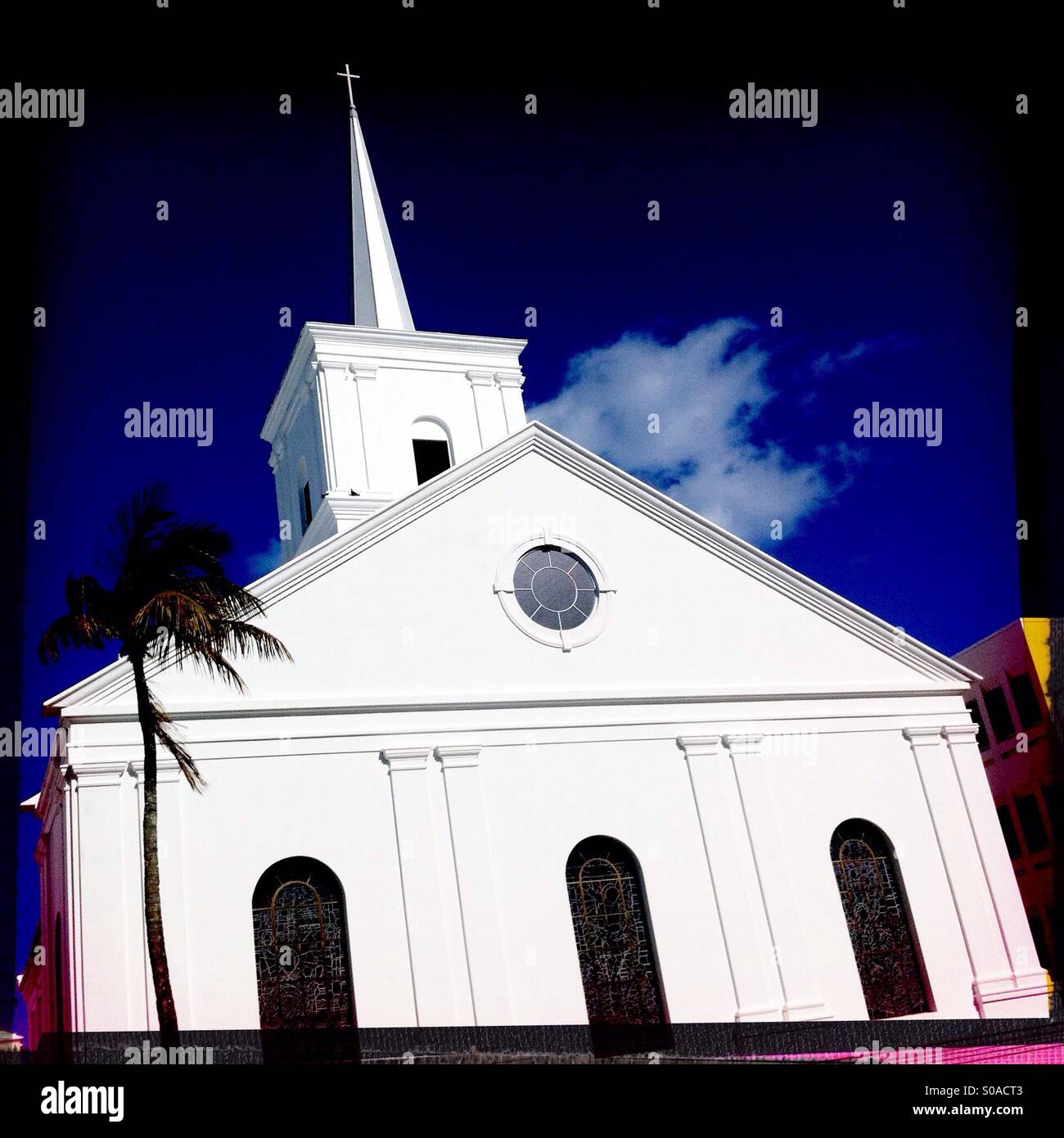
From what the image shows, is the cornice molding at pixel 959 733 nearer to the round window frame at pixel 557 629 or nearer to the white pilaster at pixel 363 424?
the round window frame at pixel 557 629

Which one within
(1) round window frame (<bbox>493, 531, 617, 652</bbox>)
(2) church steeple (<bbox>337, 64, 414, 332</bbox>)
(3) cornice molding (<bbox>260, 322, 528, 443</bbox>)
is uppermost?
(2) church steeple (<bbox>337, 64, 414, 332</bbox>)

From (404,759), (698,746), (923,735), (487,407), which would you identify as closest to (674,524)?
(698,746)

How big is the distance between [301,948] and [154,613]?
438 centimetres

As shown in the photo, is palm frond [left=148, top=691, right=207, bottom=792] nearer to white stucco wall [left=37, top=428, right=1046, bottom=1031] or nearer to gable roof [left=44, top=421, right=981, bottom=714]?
white stucco wall [left=37, top=428, right=1046, bottom=1031]

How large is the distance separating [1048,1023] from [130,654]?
12576mm

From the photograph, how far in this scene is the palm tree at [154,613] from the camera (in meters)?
13.2

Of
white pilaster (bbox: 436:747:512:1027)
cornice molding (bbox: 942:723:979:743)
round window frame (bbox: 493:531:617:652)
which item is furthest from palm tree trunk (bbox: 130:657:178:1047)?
cornice molding (bbox: 942:723:979:743)

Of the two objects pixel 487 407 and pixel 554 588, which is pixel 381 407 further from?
pixel 554 588

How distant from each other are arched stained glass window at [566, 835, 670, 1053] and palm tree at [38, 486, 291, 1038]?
503 cm

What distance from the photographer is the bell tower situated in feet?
75.4

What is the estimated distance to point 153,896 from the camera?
12.9 meters
